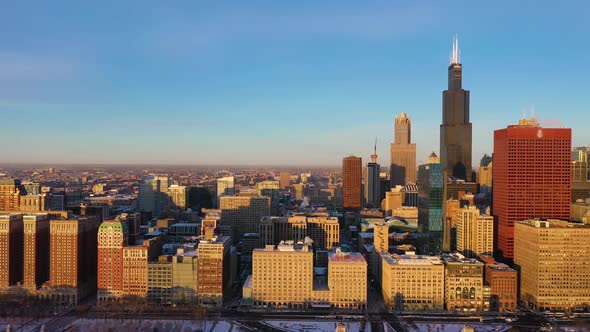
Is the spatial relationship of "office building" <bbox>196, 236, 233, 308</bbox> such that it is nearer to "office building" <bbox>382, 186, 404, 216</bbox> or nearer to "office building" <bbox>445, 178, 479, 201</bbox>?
"office building" <bbox>445, 178, 479, 201</bbox>

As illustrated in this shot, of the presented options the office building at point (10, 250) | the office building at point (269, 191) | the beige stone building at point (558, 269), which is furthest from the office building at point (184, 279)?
the office building at point (269, 191)

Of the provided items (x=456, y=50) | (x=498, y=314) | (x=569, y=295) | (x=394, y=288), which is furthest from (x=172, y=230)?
(x=456, y=50)

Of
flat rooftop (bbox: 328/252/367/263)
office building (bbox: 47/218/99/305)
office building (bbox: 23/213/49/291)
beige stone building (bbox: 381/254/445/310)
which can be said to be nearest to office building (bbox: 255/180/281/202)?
flat rooftop (bbox: 328/252/367/263)

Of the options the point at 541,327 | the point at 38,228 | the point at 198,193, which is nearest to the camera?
the point at 541,327

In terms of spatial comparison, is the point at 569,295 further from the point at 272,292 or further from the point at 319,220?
the point at 319,220

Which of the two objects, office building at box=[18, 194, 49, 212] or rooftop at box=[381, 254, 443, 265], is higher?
office building at box=[18, 194, 49, 212]

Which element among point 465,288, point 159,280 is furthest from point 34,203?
point 465,288

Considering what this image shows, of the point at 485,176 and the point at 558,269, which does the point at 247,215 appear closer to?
the point at 558,269
